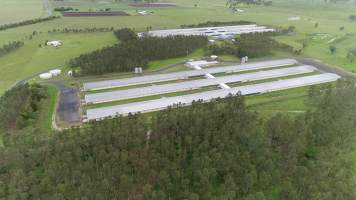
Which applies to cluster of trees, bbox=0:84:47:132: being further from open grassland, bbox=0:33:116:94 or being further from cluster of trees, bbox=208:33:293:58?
cluster of trees, bbox=208:33:293:58

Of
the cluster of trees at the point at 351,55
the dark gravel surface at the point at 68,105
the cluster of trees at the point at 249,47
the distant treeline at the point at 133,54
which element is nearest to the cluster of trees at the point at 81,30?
the distant treeline at the point at 133,54

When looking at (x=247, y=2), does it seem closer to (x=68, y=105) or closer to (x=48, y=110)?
(x=68, y=105)

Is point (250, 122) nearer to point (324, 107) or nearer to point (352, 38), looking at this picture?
point (324, 107)

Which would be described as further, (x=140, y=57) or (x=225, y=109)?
(x=140, y=57)

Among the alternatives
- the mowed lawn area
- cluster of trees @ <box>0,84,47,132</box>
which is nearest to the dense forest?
cluster of trees @ <box>0,84,47,132</box>

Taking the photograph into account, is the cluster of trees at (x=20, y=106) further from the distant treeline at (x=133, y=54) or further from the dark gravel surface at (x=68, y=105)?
the distant treeline at (x=133, y=54)

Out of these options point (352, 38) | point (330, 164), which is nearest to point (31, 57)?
point (330, 164)

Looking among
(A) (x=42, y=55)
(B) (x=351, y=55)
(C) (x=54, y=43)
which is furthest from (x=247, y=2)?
(A) (x=42, y=55)
